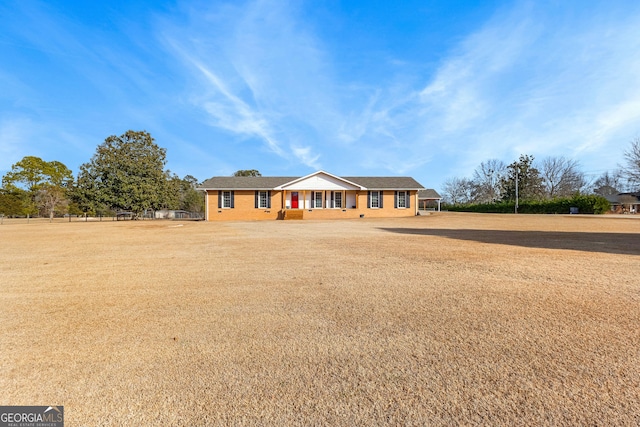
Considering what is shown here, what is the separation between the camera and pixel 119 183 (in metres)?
30.7

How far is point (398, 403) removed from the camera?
80.9 inches

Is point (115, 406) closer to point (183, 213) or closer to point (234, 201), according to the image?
point (234, 201)

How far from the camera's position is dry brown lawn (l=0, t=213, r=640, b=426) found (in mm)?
2023

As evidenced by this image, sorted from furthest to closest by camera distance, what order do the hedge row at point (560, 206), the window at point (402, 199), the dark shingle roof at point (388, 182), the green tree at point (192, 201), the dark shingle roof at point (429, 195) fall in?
1. the green tree at point (192, 201)
2. the dark shingle roof at point (429, 195)
3. the hedge row at point (560, 206)
4. the window at point (402, 199)
5. the dark shingle roof at point (388, 182)

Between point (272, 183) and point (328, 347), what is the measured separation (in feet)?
88.2

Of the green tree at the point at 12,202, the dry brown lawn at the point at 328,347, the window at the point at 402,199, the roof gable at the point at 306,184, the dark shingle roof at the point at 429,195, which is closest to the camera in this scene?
the dry brown lawn at the point at 328,347

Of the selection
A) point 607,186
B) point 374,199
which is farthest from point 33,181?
point 607,186

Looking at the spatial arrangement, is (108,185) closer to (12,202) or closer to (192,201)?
(192,201)

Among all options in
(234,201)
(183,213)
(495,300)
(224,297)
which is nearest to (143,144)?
(183,213)

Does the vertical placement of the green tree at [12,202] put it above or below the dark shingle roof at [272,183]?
below

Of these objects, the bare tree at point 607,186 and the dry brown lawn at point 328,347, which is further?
the bare tree at point 607,186

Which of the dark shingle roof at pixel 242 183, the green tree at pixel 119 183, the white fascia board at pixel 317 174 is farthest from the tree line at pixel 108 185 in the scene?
the white fascia board at pixel 317 174

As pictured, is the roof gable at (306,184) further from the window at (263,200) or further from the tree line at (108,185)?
the tree line at (108,185)

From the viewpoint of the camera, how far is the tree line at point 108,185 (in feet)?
99.7
